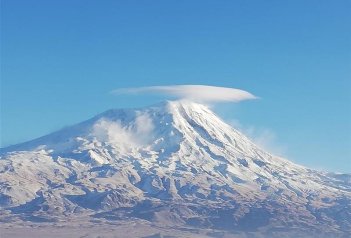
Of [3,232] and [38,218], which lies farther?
[38,218]

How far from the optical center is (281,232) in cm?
19325

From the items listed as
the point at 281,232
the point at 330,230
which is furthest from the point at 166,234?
Result: the point at 330,230

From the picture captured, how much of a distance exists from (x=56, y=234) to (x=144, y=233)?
21548 millimetres

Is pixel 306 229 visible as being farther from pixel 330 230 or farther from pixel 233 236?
pixel 233 236

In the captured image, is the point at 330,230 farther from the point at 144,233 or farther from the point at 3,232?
the point at 3,232

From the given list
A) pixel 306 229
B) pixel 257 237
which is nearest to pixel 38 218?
pixel 257 237

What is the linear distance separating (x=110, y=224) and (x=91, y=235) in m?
20.2

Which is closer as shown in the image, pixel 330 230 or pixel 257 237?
pixel 257 237

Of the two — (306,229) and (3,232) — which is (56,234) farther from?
(306,229)

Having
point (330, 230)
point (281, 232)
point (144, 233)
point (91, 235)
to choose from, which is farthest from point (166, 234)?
point (330, 230)

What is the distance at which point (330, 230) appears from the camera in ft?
650

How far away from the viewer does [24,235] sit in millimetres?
175250

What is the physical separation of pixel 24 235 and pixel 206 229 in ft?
154

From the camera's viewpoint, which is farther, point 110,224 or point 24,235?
point 110,224
